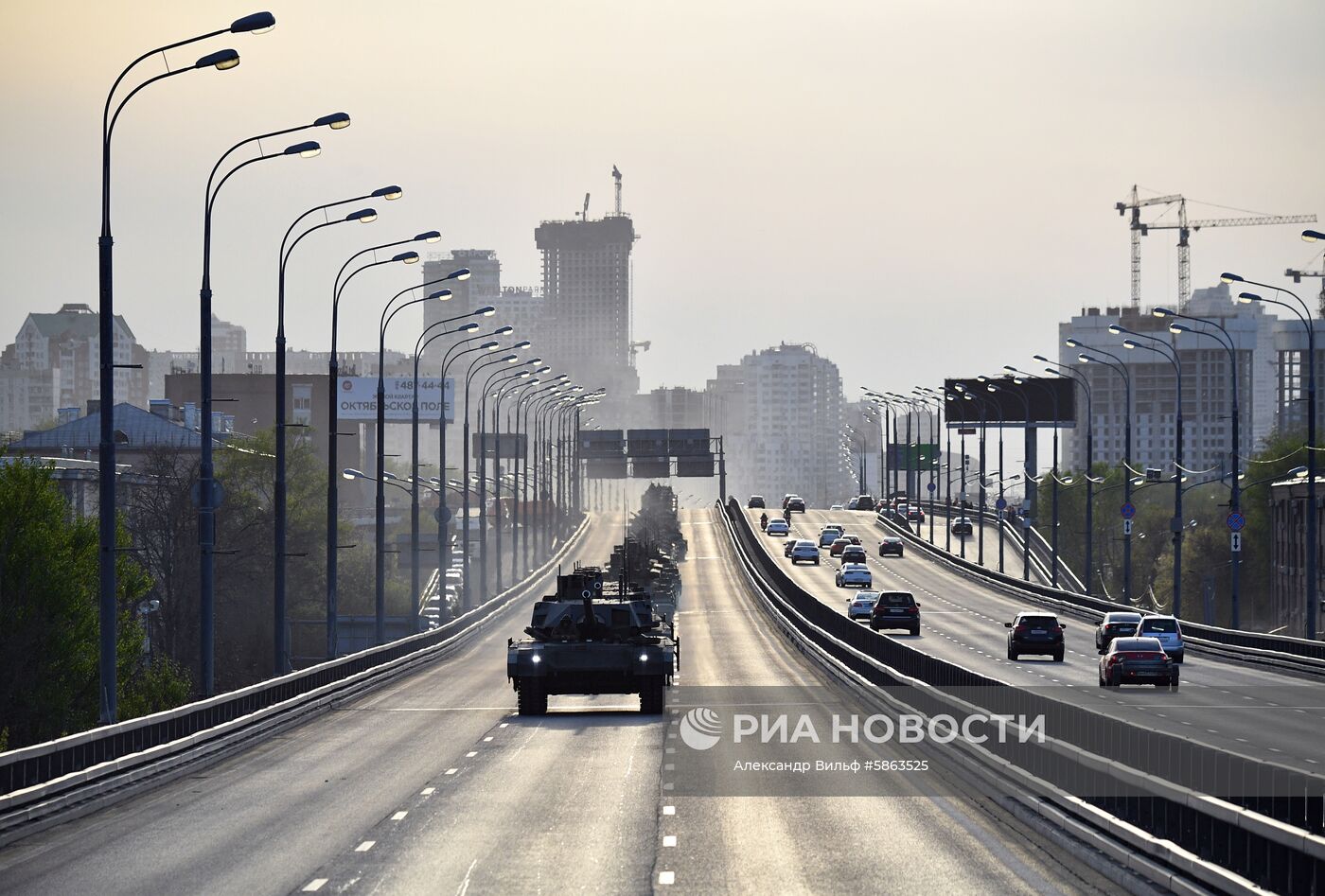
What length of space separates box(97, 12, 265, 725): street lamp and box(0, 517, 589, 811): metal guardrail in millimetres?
761

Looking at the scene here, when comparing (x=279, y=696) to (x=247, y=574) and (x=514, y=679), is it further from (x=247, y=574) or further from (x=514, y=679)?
(x=247, y=574)

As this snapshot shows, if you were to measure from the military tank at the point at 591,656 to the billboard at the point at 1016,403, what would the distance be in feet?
366

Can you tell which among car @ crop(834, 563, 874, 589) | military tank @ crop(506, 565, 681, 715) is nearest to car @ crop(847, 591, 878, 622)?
car @ crop(834, 563, 874, 589)

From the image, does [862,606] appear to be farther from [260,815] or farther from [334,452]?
[260,815]

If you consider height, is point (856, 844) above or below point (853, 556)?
above

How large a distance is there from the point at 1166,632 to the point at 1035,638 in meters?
3.90

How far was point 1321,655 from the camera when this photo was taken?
181 feet

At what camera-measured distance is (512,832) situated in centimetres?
2166

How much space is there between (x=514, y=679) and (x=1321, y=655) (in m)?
25.2

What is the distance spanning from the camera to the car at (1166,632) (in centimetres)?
5997

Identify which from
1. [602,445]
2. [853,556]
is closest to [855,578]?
[853,556]

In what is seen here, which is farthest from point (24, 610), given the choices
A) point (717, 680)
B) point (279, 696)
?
point (279, 696)

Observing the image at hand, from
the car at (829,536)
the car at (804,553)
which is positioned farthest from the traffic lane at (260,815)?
the car at (829,536)

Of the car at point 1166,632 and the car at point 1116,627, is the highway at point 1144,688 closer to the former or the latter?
the car at point 1166,632
